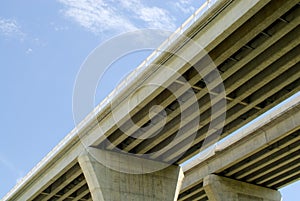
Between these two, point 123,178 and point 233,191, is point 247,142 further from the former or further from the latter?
point 123,178

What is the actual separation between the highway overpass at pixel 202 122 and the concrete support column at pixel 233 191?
8 centimetres

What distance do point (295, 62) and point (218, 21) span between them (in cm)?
457

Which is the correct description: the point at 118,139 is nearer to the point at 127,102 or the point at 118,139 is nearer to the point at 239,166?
the point at 127,102

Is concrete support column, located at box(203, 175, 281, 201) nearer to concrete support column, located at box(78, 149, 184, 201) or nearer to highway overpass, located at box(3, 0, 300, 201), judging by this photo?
highway overpass, located at box(3, 0, 300, 201)

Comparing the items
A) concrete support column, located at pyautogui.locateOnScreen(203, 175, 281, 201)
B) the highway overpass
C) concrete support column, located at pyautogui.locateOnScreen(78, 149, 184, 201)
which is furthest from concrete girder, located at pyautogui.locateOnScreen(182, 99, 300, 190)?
concrete support column, located at pyautogui.locateOnScreen(78, 149, 184, 201)

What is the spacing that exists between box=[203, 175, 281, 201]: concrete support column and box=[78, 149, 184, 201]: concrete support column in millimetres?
5129

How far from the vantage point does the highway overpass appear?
20906 millimetres

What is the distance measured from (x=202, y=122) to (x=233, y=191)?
36.8 ft

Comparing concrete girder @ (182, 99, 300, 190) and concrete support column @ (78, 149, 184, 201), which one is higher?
concrete girder @ (182, 99, 300, 190)

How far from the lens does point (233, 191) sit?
121 feet

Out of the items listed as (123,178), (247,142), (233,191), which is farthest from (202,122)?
(233,191)

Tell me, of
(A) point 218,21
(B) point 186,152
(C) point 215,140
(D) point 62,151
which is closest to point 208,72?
(A) point 218,21

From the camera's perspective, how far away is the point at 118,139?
28.7m

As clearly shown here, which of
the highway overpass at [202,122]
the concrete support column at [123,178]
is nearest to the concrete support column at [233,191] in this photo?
the highway overpass at [202,122]
